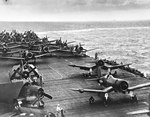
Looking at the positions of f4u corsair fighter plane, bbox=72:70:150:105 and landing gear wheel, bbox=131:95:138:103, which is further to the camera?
landing gear wheel, bbox=131:95:138:103

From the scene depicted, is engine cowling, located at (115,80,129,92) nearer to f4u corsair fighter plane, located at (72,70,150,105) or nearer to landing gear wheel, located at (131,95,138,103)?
f4u corsair fighter plane, located at (72,70,150,105)

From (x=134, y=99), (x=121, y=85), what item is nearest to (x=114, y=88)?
(x=121, y=85)

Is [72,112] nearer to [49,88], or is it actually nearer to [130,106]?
[130,106]

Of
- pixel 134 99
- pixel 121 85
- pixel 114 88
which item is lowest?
pixel 134 99

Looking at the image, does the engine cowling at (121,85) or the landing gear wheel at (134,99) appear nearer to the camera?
the engine cowling at (121,85)

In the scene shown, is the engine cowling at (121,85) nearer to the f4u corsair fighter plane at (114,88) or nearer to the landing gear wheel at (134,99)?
the f4u corsair fighter plane at (114,88)

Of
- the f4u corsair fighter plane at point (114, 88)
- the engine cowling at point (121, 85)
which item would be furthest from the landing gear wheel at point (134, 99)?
the engine cowling at point (121, 85)

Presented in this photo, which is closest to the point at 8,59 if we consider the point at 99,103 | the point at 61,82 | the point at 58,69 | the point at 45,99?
the point at 58,69

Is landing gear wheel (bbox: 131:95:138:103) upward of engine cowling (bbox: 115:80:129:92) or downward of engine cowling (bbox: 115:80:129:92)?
downward

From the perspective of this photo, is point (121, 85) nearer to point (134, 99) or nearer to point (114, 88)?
point (114, 88)

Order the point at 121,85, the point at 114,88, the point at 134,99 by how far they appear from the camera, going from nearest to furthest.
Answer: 1. the point at 121,85
2. the point at 114,88
3. the point at 134,99

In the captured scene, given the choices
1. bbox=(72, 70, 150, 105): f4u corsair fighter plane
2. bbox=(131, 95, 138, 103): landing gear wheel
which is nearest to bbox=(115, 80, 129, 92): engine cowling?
bbox=(72, 70, 150, 105): f4u corsair fighter plane

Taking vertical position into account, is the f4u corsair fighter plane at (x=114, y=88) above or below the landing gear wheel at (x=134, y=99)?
above

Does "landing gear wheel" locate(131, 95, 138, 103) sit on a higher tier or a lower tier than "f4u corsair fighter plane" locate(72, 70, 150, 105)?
lower
